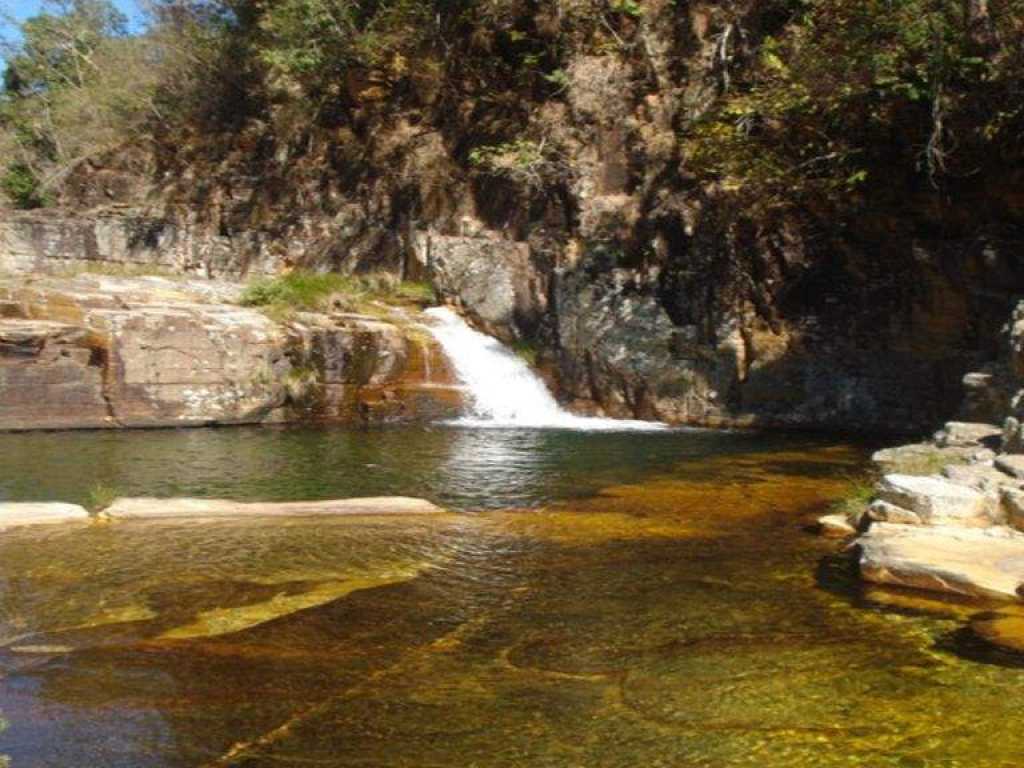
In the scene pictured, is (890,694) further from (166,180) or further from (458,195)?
(166,180)

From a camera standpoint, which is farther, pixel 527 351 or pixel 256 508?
pixel 527 351

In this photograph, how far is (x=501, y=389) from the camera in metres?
19.3

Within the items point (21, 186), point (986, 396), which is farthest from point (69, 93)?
point (986, 396)

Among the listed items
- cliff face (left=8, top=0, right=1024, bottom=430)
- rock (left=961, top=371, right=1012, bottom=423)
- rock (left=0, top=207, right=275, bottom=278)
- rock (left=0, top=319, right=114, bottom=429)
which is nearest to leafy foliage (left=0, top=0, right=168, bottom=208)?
cliff face (left=8, top=0, right=1024, bottom=430)

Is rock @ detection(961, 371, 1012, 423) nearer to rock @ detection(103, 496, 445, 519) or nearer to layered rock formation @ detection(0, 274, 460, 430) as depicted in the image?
rock @ detection(103, 496, 445, 519)

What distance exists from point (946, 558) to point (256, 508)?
595 cm

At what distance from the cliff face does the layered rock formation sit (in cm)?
313

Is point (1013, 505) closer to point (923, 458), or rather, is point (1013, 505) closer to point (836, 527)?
point (836, 527)

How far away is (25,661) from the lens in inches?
209

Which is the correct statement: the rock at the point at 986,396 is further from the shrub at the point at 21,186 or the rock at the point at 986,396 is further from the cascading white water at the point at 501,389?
the shrub at the point at 21,186

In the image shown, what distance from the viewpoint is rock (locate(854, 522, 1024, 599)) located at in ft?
20.5

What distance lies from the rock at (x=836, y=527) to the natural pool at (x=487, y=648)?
340mm

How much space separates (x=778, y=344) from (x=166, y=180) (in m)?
19.9

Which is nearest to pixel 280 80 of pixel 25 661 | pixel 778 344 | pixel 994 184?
pixel 778 344
